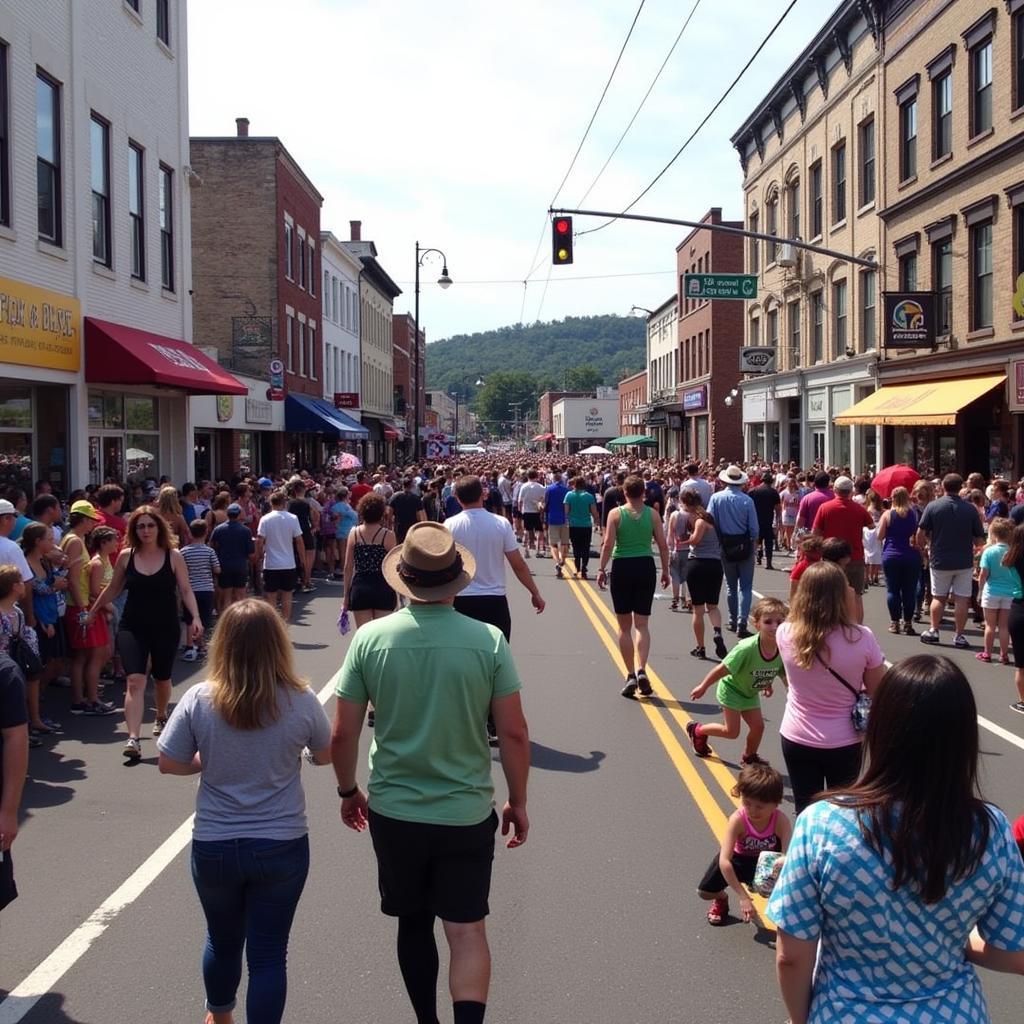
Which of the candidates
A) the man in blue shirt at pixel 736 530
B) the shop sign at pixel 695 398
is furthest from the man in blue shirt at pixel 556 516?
the shop sign at pixel 695 398

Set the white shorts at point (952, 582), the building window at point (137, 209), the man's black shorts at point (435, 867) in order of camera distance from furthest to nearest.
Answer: the building window at point (137, 209)
the white shorts at point (952, 582)
the man's black shorts at point (435, 867)

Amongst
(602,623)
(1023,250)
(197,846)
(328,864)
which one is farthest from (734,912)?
(1023,250)

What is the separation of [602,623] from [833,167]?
22.2 metres

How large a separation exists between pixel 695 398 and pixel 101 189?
37035mm

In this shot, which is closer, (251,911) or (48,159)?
(251,911)

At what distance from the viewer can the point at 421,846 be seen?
12.6 ft

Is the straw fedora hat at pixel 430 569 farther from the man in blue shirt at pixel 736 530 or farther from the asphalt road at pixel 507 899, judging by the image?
the man in blue shirt at pixel 736 530

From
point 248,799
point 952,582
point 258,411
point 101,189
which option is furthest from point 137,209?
point 248,799

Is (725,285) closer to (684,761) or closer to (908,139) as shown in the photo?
(908,139)

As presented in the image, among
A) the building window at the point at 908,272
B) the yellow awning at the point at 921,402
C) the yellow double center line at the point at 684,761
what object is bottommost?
the yellow double center line at the point at 684,761

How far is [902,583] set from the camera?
1381 cm

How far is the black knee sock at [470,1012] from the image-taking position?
12.2ft

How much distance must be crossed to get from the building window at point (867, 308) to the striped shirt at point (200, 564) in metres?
22.2

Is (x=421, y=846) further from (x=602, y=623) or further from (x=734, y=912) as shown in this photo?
(x=602, y=623)
